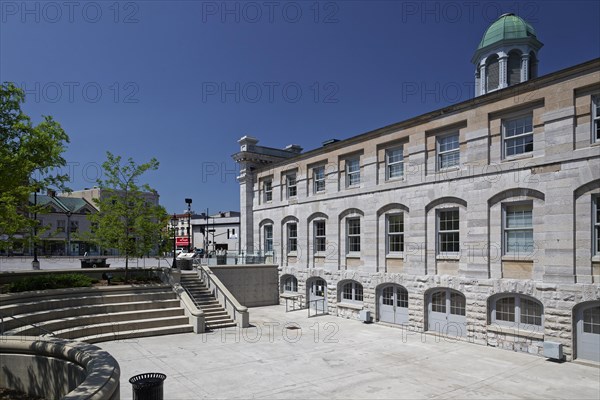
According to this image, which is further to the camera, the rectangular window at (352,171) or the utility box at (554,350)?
the rectangular window at (352,171)

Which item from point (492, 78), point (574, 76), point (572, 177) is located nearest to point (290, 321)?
point (572, 177)

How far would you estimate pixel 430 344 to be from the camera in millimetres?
18109

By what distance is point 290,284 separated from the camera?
29828mm

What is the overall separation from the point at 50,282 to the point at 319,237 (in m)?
15.2

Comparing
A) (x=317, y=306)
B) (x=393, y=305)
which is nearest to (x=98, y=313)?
(x=317, y=306)

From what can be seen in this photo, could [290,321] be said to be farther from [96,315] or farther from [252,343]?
[96,315]

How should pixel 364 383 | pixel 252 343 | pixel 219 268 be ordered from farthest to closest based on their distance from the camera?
pixel 219 268 < pixel 252 343 < pixel 364 383

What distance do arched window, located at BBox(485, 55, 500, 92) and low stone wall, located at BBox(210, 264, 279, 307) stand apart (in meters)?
19.2

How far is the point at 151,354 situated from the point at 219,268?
12.1 meters

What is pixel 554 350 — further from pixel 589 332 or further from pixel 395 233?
pixel 395 233

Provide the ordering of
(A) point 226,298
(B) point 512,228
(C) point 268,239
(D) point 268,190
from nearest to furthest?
1. (B) point 512,228
2. (A) point 226,298
3. (C) point 268,239
4. (D) point 268,190

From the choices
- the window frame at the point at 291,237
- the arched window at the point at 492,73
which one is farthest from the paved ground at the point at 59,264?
the arched window at the point at 492,73

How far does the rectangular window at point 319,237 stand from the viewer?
1086 inches

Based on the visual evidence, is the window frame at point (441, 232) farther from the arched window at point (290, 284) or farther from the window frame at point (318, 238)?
the arched window at point (290, 284)
